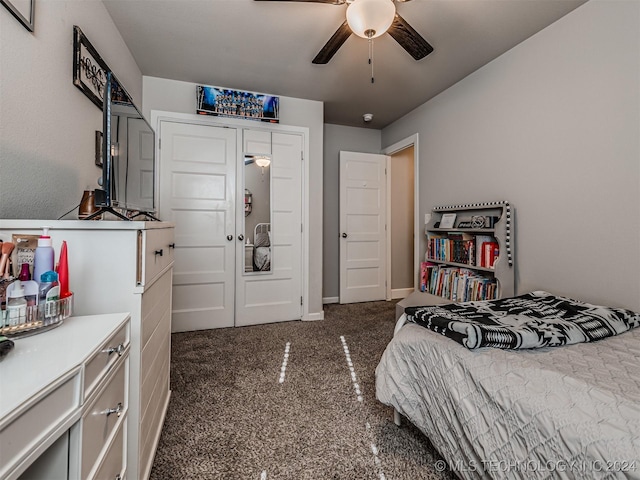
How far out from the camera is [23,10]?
1.17 meters

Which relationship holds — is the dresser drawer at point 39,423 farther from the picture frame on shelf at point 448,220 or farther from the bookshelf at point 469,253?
the picture frame on shelf at point 448,220

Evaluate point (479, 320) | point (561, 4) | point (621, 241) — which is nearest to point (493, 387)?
A: point (479, 320)

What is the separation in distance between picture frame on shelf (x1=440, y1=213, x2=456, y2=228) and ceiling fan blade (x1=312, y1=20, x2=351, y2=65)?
184cm

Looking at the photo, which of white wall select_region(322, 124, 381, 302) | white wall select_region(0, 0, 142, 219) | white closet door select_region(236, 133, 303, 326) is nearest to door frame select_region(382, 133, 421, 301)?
white wall select_region(322, 124, 381, 302)

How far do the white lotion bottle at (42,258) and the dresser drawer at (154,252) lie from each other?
0.24m

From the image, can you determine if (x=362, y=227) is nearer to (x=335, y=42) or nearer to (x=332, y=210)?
(x=332, y=210)

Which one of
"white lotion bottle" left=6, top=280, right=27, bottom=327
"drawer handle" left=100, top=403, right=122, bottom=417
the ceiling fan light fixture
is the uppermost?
the ceiling fan light fixture

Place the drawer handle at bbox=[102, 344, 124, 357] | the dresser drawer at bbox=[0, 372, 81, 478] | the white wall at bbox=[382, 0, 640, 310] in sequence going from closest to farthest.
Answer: the dresser drawer at bbox=[0, 372, 81, 478]
the drawer handle at bbox=[102, 344, 124, 357]
the white wall at bbox=[382, 0, 640, 310]

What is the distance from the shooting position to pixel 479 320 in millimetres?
1326

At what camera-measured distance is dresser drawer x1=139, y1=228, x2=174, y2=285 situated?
101cm

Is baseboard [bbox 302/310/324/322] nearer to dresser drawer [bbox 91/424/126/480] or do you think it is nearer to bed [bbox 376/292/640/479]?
bed [bbox 376/292/640/479]

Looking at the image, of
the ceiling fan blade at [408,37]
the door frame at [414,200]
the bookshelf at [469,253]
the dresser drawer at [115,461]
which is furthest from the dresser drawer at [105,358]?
the door frame at [414,200]

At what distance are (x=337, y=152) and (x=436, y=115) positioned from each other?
55.8 inches

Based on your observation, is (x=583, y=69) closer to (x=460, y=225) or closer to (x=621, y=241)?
(x=621, y=241)
